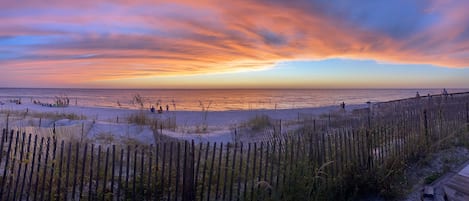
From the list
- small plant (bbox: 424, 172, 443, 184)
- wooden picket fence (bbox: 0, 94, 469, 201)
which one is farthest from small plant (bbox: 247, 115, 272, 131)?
small plant (bbox: 424, 172, 443, 184)

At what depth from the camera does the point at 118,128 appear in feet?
37.5

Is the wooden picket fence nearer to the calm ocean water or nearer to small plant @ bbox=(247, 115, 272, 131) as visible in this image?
small plant @ bbox=(247, 115, 272, 131)

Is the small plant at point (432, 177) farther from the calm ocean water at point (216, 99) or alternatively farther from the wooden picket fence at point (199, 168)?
the calm ocean water at point (216, 99)

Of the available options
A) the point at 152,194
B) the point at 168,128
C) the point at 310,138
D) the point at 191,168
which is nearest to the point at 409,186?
the point at 310,138

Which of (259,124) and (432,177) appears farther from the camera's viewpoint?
(259,124)

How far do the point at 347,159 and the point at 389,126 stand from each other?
2.21 meters

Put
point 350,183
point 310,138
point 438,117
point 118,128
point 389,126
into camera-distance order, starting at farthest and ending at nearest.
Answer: point 118,128, point 438,117, point 389,126, point 350,183, point 310,138

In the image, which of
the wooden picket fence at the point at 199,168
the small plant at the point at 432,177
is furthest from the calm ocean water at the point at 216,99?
the small plant at the point at 432,177

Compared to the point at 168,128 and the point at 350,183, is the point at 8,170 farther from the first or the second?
the point at 168,128

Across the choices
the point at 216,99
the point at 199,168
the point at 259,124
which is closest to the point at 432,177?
the point at 199,168

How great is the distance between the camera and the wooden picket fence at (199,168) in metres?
4.27

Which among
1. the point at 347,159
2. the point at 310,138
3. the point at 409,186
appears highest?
the point at 310,138

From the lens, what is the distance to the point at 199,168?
18.0ft

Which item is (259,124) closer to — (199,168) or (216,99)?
(199,168)
